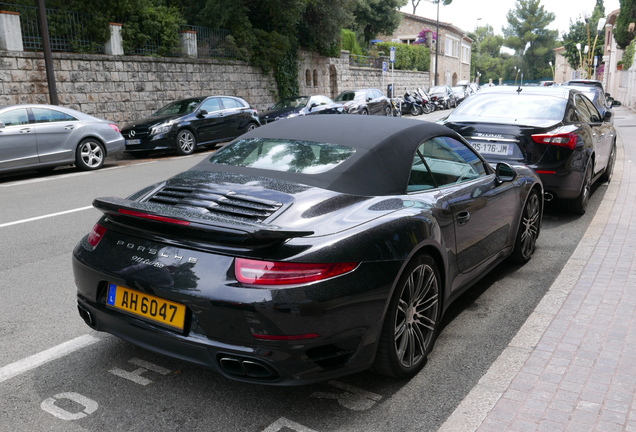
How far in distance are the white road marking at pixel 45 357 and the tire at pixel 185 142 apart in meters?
12.0

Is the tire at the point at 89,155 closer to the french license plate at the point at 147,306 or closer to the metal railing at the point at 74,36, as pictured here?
the metal railing at the point at 74,36

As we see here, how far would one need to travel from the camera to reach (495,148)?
7273 millimetres

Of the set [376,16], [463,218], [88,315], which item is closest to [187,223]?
[88,315]

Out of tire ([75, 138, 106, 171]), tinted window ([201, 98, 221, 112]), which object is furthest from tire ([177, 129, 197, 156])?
Answer: tire ([75, 138, 106, 171])

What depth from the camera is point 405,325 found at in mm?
3346

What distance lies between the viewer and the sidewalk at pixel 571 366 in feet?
9.65

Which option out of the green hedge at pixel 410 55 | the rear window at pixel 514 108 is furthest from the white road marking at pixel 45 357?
the green hedge at pixel 410 55

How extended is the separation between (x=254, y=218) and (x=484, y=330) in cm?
197

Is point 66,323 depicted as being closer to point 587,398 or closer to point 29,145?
point 587,398

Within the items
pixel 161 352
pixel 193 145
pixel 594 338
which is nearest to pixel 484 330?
pixel 594 338

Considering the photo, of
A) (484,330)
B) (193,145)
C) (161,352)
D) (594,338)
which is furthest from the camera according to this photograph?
(193,145)

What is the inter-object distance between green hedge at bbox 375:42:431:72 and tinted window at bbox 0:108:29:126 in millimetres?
40562

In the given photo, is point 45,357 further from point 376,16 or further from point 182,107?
point 376,16

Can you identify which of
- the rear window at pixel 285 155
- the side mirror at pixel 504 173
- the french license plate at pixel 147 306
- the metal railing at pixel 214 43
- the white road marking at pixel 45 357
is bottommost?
the white road marking at pixel 45 357
